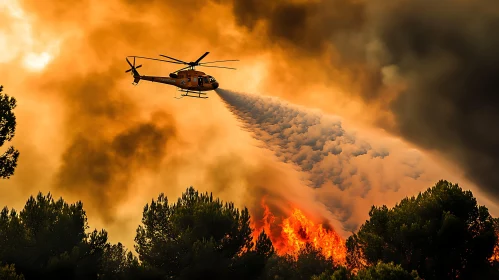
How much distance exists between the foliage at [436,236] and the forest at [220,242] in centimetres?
12

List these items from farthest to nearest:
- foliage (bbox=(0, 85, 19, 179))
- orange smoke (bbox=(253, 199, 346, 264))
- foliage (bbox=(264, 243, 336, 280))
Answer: orange smoke (bbox=(253, 199, 346, 264)) → foliage (bbox=(264, 243, 336, 280)) → foliage (bbox=(0, 85, 19, 179))

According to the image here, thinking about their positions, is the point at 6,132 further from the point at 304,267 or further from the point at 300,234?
the point at 300,234

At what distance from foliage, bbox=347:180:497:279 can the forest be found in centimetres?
12

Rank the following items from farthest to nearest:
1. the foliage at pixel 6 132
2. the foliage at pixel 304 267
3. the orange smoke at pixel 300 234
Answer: the orange smoke at pixel 300 234 → the foliage at pixel 304 267 → the foliage at pixel 6 132

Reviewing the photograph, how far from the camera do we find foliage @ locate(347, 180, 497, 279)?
64.9 m

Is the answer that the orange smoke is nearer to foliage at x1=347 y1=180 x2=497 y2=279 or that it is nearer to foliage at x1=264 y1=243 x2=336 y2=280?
foliage at x1=264 y1=243 x2=336 y2=280

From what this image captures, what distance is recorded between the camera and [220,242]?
218 feet

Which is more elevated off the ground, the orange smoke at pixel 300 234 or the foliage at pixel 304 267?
the orange smoke at pixel 300 234

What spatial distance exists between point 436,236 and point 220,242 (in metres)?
25.4

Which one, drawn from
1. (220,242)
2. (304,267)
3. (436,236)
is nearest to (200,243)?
(220,242)

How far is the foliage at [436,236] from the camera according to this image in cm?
6488

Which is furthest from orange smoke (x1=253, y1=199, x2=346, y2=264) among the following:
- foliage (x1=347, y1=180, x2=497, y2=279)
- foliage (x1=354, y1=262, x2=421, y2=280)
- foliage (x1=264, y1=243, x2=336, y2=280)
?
foliage (x1=354, y1=262, x2=421, y2=280)

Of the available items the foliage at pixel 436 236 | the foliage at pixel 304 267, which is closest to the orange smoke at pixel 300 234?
the foliage at pixel 304 267

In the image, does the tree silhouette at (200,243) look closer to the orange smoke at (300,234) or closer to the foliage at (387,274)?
the foliage at (387,274)
